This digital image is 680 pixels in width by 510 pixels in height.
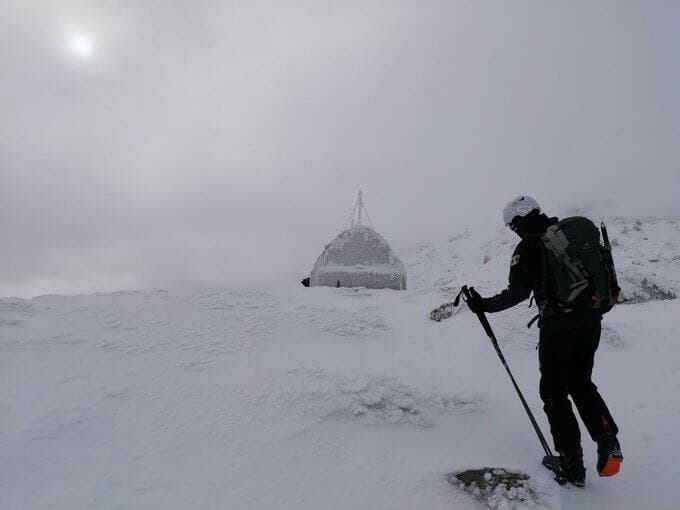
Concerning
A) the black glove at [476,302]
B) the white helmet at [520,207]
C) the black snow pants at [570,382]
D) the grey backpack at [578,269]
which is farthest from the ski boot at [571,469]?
Answer: the white helmet at [520,207]

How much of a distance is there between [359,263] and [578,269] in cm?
1081

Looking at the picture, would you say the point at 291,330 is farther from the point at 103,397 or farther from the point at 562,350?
the point at 562,350

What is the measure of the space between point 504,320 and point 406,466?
411 cm

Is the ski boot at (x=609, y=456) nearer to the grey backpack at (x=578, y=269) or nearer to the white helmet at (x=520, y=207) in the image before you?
the grey backpack at (x=578, y=269)

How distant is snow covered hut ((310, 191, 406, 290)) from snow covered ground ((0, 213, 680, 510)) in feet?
18.6

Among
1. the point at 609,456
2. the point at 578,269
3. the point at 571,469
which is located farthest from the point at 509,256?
the point at 609,456

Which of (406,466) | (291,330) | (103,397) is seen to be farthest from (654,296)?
(103,397)

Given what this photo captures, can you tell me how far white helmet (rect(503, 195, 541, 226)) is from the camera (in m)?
4.12

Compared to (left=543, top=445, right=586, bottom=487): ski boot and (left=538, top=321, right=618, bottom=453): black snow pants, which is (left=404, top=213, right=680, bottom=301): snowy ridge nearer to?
(left=538, top=321, right=618, bottom=453): black snow pants

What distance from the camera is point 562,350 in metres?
3.85

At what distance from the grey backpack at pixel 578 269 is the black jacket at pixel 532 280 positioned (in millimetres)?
72

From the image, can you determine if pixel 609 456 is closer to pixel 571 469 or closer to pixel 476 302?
pixel 571 469

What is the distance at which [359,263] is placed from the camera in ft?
47.4

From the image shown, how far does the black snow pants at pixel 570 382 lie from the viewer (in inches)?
148
